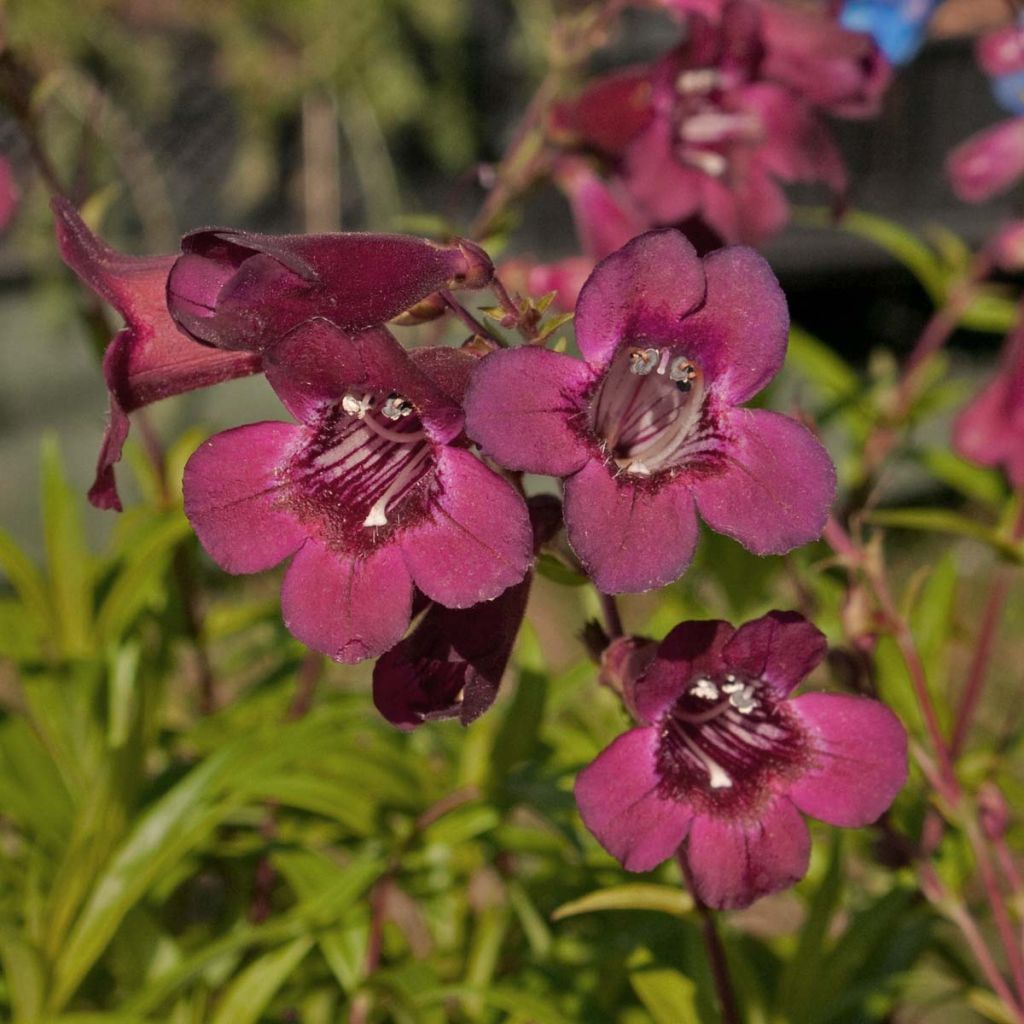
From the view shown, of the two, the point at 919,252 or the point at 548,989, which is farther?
the point at 919,252

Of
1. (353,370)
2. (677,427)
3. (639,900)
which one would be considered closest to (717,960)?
(639,900)

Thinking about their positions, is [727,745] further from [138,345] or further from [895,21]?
[895,21]

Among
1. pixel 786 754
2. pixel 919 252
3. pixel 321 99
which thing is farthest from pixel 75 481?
pixel 786 754

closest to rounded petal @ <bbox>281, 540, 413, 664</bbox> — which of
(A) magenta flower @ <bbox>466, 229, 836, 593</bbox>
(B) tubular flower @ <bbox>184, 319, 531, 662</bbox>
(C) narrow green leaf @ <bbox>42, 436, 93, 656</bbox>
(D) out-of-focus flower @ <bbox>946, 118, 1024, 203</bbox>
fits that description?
(B) tubular flower @ <bbox>184, 319, 531, 662</bbox>

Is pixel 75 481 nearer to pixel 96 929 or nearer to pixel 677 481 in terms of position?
pixel 96 929

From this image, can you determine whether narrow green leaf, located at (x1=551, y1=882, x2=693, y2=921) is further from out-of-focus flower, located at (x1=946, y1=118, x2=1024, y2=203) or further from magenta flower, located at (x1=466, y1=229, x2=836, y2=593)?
out-of-focus flower, located at (x1=946, y1=118, x2=1024, y2=203)

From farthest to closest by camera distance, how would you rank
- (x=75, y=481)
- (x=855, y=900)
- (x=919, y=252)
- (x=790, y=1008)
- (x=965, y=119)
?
1. (x=965, y=119)
2. (x=75, y=481)
3. (x=919, y=252)
4. (x=855, y=900)
5. (x=790, y=1008)
